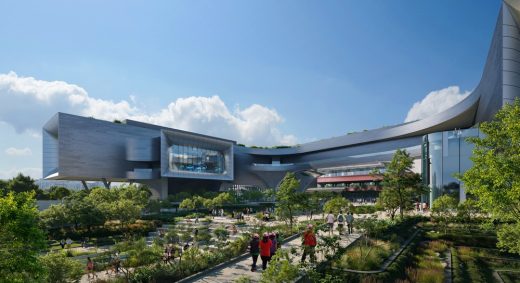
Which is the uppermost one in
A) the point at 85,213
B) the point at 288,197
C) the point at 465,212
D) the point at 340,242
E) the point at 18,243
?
the point at 18,243

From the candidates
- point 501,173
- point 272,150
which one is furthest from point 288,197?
point 272,150

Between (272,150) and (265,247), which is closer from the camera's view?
(265,247)

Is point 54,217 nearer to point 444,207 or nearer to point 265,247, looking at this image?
point 265,247

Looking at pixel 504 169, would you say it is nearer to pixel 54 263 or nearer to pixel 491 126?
pixel 491 126

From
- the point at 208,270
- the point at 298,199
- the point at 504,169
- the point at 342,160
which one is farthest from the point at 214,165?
the point at 504,169

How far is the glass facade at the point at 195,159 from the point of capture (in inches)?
2621

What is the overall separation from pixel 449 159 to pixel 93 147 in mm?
56489

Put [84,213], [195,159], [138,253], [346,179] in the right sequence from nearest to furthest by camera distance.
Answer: [138,253]
[84,213]
[195,159]
[346,179]

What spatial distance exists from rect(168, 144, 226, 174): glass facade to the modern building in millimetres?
212

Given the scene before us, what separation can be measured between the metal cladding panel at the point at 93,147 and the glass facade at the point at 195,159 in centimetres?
663

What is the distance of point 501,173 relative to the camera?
10.2 metres


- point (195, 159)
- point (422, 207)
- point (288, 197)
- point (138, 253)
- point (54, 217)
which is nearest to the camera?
point (138, 253)

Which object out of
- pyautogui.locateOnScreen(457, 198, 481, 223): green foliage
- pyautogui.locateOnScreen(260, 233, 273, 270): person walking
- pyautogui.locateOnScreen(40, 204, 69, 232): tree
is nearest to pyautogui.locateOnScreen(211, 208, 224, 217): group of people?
pyautogui.locateOnScreen(40, 204, 69, 232): tree

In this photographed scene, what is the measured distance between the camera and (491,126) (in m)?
12.4
